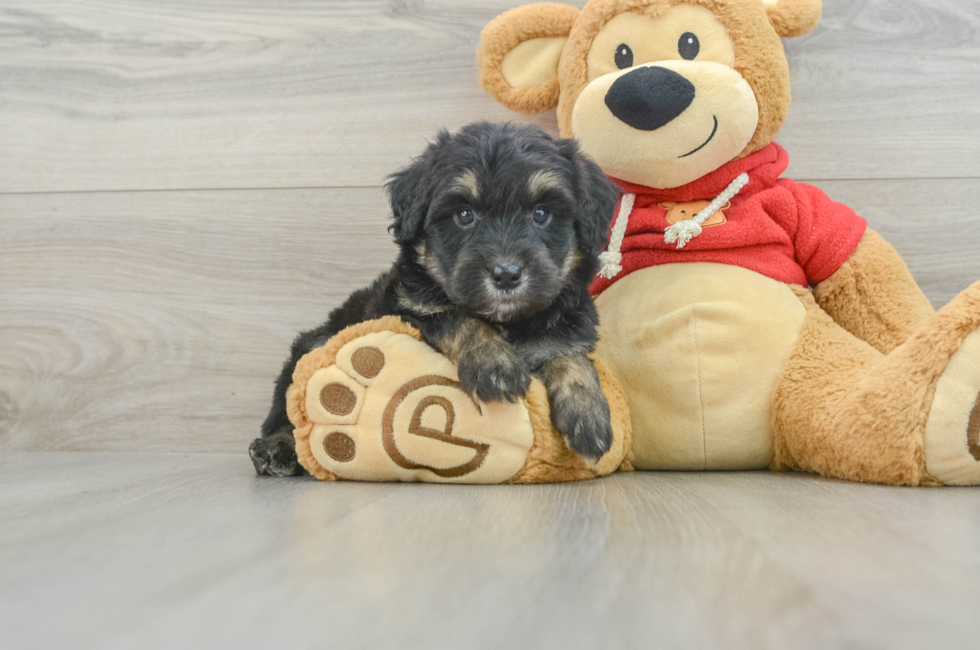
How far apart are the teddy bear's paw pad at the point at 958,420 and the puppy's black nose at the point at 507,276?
35.3 inches

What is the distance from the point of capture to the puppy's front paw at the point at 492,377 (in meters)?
1.53

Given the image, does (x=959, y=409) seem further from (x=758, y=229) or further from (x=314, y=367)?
(x=314, y=367)

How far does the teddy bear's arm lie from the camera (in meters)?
1.88

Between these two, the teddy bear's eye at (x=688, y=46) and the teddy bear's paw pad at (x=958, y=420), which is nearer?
the teddy bear's paw pad at (x=958, y=420)

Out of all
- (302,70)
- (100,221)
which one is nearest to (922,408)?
(302,70)

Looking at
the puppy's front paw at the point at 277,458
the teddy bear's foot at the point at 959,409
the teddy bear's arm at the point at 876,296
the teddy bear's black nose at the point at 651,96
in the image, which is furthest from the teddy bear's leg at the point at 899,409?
the puppy's front paw at the point at 277,458

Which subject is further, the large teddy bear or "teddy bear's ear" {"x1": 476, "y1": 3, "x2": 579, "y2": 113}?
"teddy bear's ear" {"x1": 476, "y1": 3, "x2": 579, "y2": 113}

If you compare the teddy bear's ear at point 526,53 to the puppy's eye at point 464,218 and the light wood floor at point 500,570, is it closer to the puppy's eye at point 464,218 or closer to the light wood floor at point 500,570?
the puppy's eye at point 464,218

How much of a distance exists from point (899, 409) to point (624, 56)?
1135mm

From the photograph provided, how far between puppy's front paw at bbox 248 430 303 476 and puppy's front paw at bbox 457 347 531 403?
0.64m

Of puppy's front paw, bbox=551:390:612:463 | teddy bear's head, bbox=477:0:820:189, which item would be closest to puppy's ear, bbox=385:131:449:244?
teddy bear's head, bbox=477:0:820:189

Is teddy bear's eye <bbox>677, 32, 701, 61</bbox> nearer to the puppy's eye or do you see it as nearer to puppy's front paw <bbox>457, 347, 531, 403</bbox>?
the puppy's eye

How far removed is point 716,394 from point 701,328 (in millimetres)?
174

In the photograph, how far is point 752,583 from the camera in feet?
2.61
